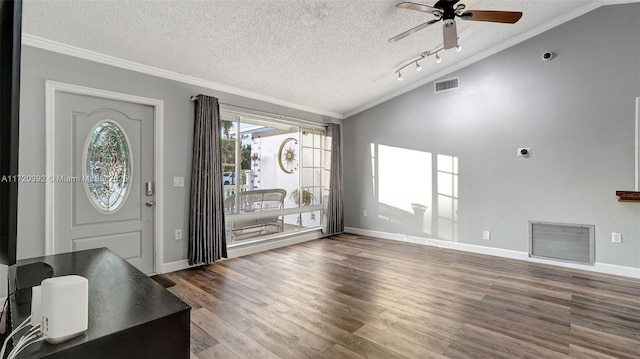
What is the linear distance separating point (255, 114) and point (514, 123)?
3910mm

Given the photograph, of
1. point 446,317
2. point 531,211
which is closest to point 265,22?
point 446,317

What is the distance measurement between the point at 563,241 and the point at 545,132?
4.95 ft

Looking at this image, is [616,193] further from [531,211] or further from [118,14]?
[118,14]

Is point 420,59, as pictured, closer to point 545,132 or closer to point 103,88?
point 545,132

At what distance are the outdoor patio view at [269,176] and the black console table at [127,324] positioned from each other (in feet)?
10.2

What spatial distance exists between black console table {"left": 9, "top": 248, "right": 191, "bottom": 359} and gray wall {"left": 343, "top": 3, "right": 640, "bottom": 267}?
15.1 ft

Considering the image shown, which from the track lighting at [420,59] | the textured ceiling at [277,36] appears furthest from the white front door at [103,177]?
the track lighting at [420,59]

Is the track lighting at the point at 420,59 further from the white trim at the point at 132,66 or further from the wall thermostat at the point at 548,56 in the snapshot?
the white trim at the point at 132,66

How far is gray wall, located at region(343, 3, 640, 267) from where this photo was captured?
11.5ft

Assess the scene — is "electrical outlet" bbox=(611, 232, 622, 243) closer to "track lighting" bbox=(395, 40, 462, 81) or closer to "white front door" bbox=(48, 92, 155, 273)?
"track lighting" bbox=(395, 40, 462, 81)

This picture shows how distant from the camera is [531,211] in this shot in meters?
4.08

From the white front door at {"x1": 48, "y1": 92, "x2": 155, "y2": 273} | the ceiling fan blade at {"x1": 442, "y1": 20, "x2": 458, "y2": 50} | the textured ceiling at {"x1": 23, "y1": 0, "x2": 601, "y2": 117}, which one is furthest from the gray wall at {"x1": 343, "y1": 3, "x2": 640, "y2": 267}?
the white front door at {"x1": 48, "y1": 92, "x2": 155, "y2": 273}

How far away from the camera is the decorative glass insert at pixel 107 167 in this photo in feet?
10.1

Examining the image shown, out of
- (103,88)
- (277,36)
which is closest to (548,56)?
(277,36)
